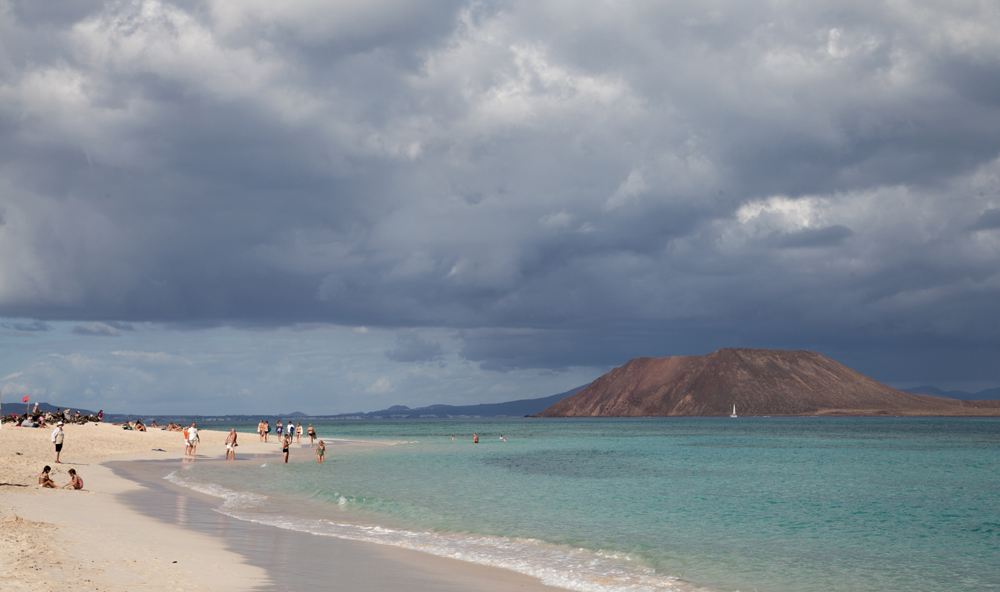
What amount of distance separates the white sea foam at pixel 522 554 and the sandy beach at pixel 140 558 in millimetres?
808

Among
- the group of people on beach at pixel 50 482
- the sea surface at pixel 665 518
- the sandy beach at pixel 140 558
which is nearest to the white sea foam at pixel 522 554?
the sea surface at pixel 665 518

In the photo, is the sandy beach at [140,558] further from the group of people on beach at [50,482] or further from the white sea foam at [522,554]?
the white sea foam at [522,554]

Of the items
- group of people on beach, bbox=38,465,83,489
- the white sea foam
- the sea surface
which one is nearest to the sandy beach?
group of people on beach, bbox=38,465,83,489

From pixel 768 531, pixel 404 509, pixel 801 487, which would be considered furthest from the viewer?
pixel 801 487

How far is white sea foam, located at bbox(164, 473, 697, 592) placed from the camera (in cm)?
1509

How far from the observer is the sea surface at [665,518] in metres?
16.6

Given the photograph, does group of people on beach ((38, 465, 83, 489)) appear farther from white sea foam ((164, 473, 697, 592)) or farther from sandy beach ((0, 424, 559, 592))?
white sea foam ((164, 473, 697, 592))

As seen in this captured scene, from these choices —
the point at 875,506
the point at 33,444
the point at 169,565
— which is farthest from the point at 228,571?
the point at 33,444

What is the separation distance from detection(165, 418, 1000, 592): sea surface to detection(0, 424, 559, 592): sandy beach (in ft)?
6.32

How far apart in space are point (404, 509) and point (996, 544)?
19.3 meters

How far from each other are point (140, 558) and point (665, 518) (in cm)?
1731

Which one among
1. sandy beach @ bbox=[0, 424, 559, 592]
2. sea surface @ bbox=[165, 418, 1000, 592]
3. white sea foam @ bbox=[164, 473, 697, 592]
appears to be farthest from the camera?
sea surface @ bbox=[165, 418, 1000, 592]

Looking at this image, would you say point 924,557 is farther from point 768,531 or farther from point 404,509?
point 404,509

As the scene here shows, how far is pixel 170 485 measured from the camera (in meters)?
32.6
